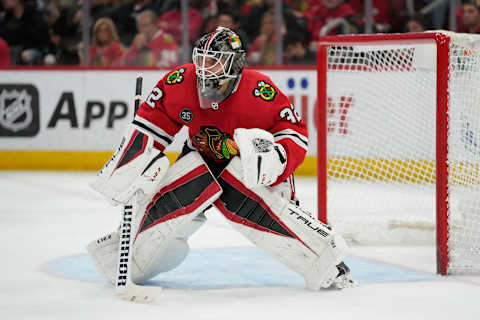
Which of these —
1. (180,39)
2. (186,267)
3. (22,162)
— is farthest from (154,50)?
(186,267)

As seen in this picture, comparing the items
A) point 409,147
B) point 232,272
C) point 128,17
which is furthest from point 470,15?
point 232,272

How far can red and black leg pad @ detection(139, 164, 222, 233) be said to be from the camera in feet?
9.80

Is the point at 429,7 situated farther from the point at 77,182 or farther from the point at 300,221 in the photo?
the point at 300,221

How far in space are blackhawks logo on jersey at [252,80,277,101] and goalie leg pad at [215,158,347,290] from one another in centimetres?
25

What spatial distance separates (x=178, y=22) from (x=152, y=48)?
0.33m

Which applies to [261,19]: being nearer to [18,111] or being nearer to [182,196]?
[18,111]

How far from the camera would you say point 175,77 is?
305cm

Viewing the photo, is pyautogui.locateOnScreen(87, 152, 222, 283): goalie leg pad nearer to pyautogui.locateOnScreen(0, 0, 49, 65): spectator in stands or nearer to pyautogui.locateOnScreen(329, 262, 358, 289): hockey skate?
pyautogui.locateOnScreen(329, 262, 358, 289): hockey skate

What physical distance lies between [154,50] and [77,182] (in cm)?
159

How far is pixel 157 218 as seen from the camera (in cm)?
302

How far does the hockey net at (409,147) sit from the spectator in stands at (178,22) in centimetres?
157

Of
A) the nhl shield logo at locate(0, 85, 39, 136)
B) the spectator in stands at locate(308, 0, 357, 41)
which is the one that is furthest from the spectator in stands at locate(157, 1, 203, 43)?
the nhl shield logo at locate(0, 85, 39, 136)

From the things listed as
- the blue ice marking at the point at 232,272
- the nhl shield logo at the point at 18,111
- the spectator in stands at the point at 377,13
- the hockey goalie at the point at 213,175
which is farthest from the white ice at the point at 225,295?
the spectator in stands at the point at 377,13

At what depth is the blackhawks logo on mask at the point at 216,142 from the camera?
302 cm
